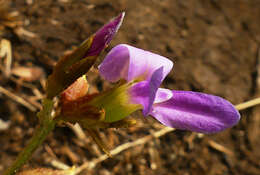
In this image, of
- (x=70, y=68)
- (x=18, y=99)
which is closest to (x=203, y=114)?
(x=70, y=68)

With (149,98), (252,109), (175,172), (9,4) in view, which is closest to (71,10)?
(9,4)

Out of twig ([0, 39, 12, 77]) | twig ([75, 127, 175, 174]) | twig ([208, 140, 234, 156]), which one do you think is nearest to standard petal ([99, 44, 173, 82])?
twig ([75, 127, 175, 174])

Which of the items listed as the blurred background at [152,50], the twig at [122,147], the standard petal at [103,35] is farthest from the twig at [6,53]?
the standard petal at [103,35]

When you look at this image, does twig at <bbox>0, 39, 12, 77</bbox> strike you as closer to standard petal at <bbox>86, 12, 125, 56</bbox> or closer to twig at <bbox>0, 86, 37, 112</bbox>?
twig at <bbox>0, 86, 37, 112</bbox>

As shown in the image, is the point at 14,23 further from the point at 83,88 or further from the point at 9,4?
the point at 83,88

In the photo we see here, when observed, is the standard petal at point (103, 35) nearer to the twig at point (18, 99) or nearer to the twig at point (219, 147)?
the twig at point (18, 99)

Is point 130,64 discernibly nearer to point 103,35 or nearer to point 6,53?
point 103,35

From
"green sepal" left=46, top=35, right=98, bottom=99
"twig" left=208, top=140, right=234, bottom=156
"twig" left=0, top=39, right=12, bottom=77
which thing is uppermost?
"green sepal" left=46, top=35, right=98, bottom=99
